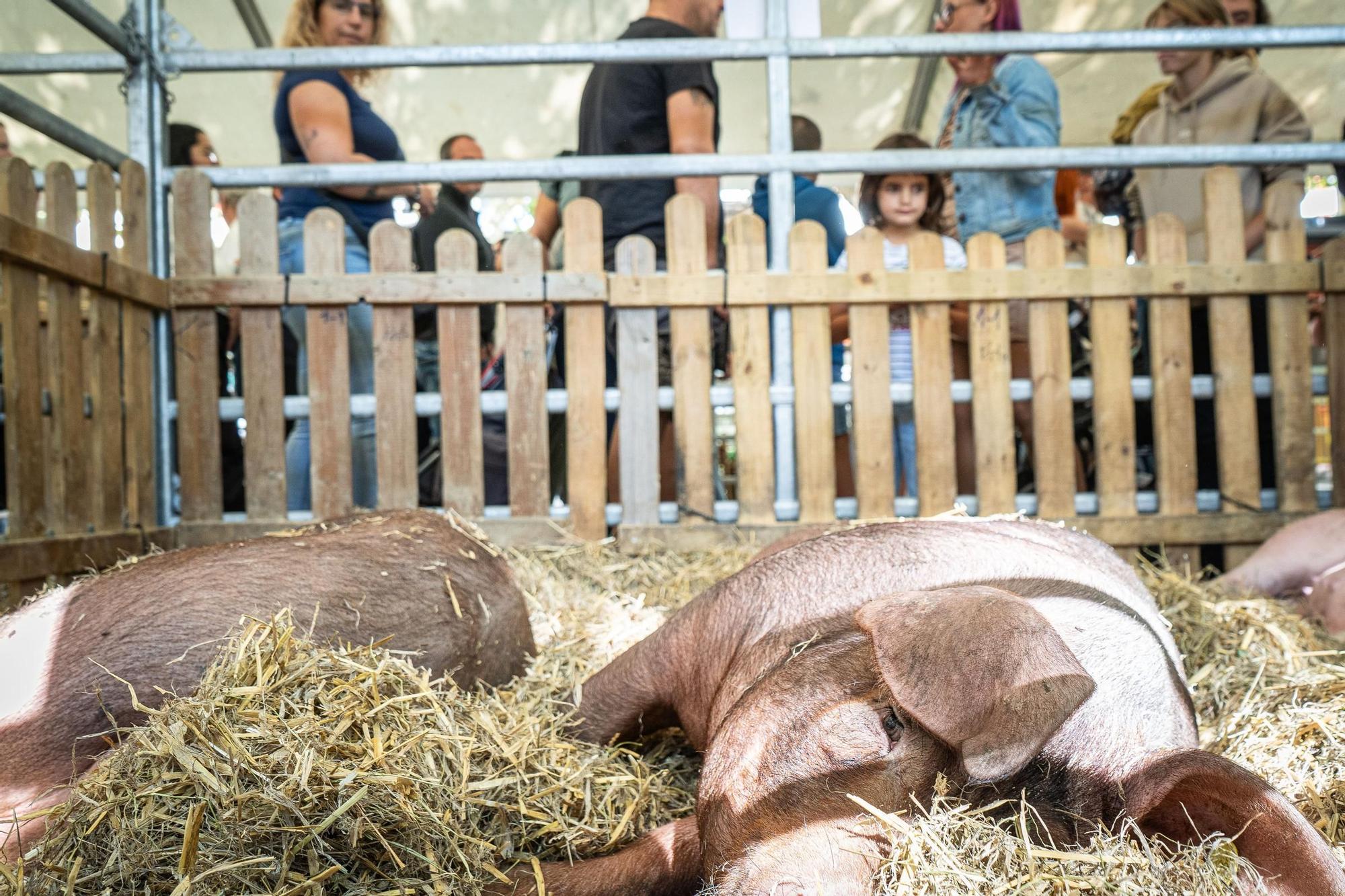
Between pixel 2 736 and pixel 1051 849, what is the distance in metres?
1.84

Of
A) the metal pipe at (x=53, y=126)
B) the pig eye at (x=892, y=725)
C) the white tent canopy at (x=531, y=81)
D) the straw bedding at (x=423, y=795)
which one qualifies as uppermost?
the white tent canopy at (x=531, y=81)

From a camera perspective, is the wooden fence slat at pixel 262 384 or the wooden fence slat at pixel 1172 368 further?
the wooden fence slat at pixel 1172 368

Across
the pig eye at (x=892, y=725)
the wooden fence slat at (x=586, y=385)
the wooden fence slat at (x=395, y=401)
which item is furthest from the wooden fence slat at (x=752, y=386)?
the pig eye at (x=892, y=725)

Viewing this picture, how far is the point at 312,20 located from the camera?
182 inches

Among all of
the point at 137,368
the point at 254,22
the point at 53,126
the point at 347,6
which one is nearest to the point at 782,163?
the point at 347,6

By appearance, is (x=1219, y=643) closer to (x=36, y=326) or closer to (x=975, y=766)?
(x=975, y=766)

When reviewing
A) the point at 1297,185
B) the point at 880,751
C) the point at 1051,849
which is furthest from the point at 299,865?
the point at 1297,185

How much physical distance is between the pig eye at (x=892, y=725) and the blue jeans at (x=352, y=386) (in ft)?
10.5

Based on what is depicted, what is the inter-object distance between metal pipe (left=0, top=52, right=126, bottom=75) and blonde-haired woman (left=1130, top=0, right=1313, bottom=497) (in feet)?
15.4

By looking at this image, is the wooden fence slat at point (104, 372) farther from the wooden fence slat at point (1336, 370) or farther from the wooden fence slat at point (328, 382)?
the wooden fence slat at point (1336, 370)

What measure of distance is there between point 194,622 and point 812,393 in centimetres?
292

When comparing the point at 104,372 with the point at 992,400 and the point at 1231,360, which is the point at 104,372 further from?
the point at 1231,360

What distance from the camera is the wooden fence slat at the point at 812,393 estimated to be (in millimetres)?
4383

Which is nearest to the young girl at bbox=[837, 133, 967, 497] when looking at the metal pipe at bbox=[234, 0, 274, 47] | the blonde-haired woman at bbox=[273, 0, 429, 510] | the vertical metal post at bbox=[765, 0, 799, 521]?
the vertical metal post at bbox=[765, 0, 799, 521]
